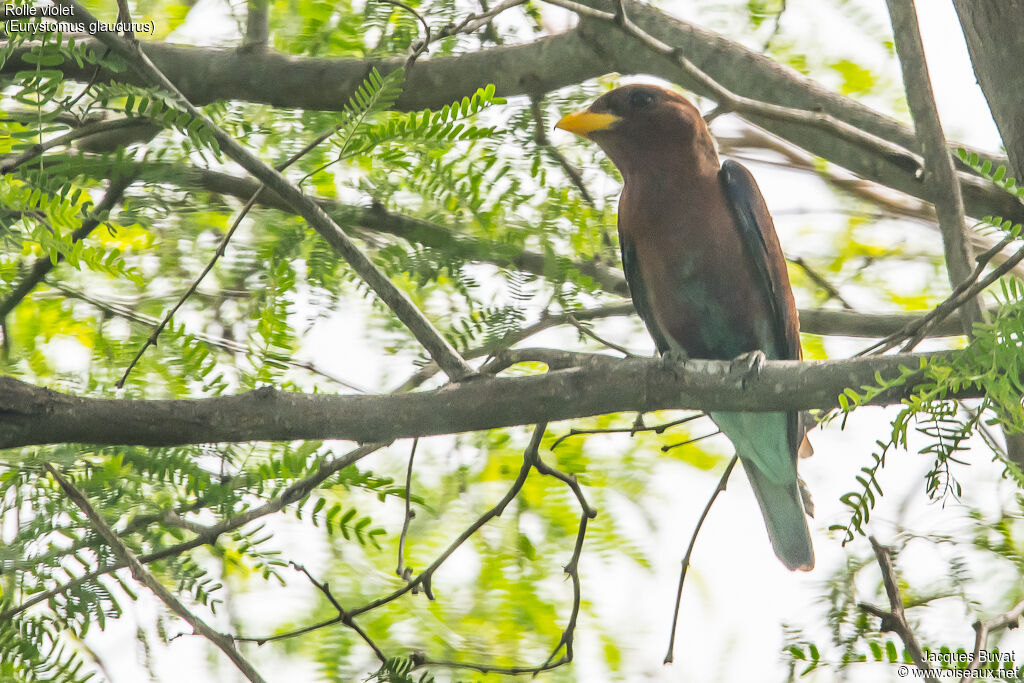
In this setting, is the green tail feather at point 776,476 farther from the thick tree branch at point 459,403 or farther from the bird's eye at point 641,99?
the bird's eye at point 641,99

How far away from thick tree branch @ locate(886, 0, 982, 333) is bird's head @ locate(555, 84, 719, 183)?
3.18 ft

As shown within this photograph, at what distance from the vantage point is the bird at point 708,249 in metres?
3.82

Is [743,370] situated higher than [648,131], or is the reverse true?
[648,131]

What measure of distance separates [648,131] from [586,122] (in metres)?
0.32

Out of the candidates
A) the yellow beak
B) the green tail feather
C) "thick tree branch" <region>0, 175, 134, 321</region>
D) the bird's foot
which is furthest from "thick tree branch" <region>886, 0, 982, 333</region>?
"thick tree branch" <region>0, 175, 134, 321</region>

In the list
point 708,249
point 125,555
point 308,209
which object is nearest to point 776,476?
point 708,249

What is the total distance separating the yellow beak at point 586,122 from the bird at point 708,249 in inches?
0.5

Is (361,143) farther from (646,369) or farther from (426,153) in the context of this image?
→ (646,369)

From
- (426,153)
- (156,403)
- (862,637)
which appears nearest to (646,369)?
(426,153)

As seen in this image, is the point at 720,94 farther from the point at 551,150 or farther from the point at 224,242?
the point at 224,242

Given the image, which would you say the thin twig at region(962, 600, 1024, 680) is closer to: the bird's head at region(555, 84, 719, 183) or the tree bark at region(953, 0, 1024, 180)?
the tree bark at region(953, 0, 1024, 180)

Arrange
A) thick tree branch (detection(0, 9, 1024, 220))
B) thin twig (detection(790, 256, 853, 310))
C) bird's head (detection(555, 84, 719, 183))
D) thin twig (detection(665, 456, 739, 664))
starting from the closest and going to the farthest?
1. thin twig (detection(665, 456, 739, 664))
2. thick tree branch (detection(0, 9, 1024, 220))
3. bird's head (detection(555, 84, 719, 183))
4. thin twig (detection(790, 256, 853, 310))

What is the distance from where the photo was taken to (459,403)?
97.7 inches

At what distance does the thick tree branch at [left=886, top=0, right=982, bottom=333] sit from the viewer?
9.37 ft
